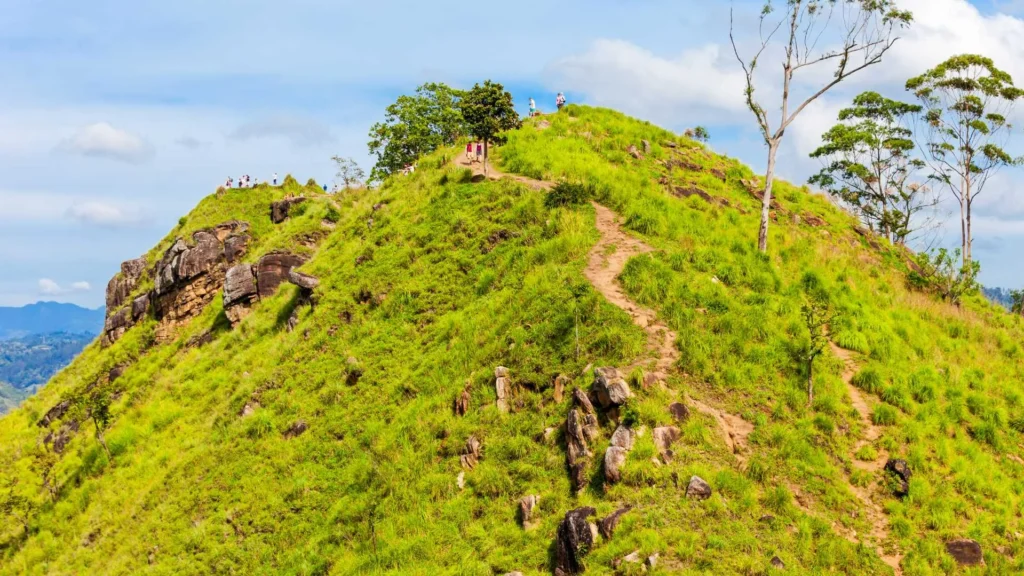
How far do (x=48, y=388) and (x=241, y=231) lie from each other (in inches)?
724

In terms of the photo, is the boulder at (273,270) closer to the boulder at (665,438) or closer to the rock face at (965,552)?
the boulder at (665,438)

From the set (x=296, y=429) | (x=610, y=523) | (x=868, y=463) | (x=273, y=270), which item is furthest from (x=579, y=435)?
(x=273, y=270)

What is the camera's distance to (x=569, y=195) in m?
24.2

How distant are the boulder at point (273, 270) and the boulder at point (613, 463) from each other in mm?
24908

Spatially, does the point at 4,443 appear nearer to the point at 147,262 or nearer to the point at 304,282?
the point at 147,262

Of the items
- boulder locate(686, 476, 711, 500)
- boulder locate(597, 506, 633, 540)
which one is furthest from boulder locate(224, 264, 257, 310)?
boulder locate(686, 476, 711, 500)

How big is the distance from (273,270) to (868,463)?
29167 millimetres

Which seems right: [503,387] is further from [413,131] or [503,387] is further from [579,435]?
[413,131]

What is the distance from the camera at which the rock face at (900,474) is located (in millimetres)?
13867

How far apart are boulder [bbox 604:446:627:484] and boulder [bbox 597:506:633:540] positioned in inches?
32.3

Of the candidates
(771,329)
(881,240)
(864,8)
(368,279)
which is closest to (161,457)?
(368,279)

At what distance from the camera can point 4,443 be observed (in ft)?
123

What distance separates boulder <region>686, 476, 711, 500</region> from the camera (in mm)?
12523

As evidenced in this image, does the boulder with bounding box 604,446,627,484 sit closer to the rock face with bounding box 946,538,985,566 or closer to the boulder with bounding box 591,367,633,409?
the boulder with bounding box 591,367,633,409
